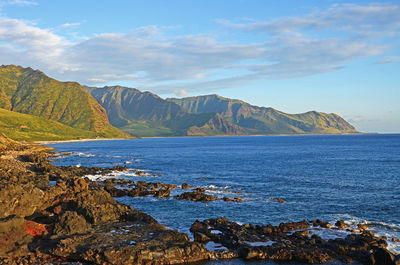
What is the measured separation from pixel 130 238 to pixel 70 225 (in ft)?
25.3

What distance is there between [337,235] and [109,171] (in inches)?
3156

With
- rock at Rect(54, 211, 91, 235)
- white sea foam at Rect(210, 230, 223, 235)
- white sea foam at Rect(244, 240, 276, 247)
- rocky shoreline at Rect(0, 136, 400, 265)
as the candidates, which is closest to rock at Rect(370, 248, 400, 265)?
rocky shoreline at Rect(0, 136, 400, 265)

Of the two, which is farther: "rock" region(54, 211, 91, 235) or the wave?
the wave

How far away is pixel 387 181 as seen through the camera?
8081 centimetres

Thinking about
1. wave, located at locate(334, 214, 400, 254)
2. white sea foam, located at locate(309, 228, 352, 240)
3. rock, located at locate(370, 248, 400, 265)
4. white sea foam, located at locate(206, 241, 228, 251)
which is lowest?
white sea foam, located at locate(206, 241, 228, 251)

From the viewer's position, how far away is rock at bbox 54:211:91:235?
36.0 metres

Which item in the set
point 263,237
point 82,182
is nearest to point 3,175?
point 82,182

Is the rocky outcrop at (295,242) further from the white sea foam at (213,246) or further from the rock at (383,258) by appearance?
the white sea foam at (213,246)

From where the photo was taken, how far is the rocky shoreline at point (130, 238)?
31406 mm

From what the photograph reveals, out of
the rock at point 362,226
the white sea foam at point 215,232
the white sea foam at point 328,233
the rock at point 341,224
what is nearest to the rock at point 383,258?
the white sea foam at point 328,233

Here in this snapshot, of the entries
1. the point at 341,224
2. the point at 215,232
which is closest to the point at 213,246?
the point at 215,232

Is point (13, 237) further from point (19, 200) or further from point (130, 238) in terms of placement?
point (130, 238)

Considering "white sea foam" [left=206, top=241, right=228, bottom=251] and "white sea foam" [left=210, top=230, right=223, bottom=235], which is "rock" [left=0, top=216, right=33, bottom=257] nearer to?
"white sea foam" [left=206, top=241, right=228, bottom=251]

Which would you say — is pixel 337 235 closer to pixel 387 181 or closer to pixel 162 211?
pixel 162 211
